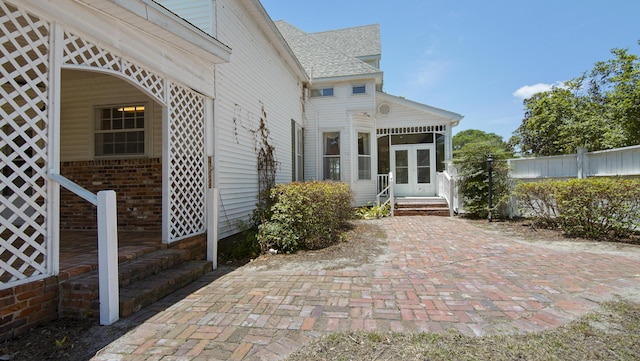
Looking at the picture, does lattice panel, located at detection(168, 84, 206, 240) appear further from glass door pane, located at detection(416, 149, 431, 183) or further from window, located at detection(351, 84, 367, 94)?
glass door pane, located at detection(416, 149, 431, 183)

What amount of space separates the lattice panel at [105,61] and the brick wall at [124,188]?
198 cm

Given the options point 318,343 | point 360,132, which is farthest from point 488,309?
point 360,132

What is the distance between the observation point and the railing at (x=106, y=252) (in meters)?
2.77

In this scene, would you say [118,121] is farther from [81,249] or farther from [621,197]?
[621,197]

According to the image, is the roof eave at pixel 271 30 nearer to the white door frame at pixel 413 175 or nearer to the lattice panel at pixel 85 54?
the lattice panel at pixel 85 54

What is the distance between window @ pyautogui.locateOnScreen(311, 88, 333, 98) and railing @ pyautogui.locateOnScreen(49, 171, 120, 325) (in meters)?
9.84

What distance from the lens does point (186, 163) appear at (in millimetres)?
4922

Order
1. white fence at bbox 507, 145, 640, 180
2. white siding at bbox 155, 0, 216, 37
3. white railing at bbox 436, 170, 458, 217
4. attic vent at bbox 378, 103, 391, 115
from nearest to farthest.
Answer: white siding at bbox 155, 0, 216, 37 → white fence at bbox 507, 145, 640, 180 → white railing at bbox 436, 170, 458, 217 → attic vent at bbox 378, 103, 391, 115

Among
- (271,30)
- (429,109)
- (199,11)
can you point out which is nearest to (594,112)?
(429,109)

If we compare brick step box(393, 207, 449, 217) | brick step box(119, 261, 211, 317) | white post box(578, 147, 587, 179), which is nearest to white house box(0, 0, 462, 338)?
brick step box(119, 261, 211, 317)

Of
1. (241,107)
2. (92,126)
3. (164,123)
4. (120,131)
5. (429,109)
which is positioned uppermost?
(429,109)

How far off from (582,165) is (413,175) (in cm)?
572

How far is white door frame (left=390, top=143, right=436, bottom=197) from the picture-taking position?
12.3 metres

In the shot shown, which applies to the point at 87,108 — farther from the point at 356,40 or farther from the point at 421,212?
the point at 356,40
